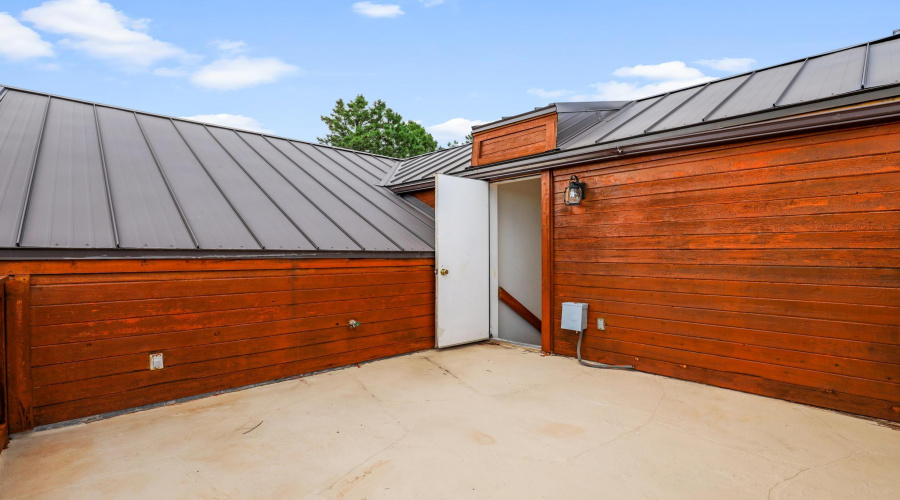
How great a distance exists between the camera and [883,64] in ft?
10.7

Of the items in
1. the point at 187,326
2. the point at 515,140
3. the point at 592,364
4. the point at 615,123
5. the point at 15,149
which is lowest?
the point at 592,364

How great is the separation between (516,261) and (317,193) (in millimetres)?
3136

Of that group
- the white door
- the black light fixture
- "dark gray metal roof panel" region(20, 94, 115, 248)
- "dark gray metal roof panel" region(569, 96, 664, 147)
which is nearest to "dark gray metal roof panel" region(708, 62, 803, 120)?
"dark gray metal roof panel" region(569, 96, 664, 147)

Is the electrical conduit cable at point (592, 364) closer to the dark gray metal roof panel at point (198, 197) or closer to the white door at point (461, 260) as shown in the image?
the white door at point (461, 260)

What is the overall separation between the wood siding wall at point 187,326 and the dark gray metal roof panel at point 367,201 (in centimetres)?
51

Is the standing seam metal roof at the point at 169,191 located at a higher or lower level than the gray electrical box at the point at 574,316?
higher

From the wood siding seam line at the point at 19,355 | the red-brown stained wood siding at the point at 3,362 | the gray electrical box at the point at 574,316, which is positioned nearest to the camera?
the red-brown stained wood siding at the point at 3,362

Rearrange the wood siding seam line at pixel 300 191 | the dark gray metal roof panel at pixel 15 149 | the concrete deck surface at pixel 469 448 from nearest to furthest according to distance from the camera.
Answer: the concrete deck surface at pixel 469 448
the dark gray metal roof panel at pixel 15 149
the wood siding seam line at pixel 300 191

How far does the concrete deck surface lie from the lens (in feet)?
6.56

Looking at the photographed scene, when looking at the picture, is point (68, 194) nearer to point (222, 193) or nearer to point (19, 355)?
point (222, 193)

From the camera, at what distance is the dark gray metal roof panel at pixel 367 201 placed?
5066 mm

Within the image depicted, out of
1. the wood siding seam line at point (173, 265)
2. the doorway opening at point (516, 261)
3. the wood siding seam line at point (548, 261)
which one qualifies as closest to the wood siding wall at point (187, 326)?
the wood siding seam line at point (173, 265)

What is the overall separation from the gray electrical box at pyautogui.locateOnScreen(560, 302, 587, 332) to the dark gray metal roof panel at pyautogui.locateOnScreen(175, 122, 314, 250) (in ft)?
9.39

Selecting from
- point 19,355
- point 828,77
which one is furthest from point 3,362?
point 828,77
